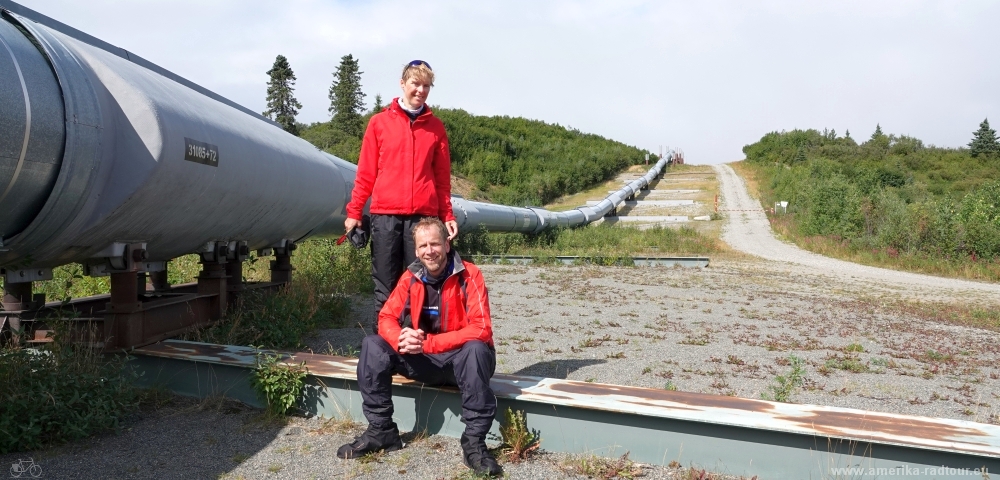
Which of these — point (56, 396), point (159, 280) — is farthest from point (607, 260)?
point (56, 396)

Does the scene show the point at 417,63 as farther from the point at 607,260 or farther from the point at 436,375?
the point at 607,260

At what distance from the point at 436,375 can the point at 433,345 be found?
0.24 meters

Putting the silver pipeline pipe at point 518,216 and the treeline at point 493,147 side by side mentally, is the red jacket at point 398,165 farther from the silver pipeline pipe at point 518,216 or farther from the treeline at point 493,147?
the treeline at point 493,147

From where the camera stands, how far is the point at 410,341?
11.3 ft

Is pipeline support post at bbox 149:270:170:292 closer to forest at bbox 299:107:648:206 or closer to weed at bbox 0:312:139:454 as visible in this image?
weed at bbox 0:312:139:454

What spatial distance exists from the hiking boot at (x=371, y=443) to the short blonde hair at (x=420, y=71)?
1.95 m

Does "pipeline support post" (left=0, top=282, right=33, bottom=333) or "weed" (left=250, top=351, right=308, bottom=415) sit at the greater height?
"pipeline support post" (left=0, top=282, right=33, bottom=333)

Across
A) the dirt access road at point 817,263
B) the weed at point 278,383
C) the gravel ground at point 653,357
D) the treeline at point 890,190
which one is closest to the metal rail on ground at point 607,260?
the gravel ground at point 653,357

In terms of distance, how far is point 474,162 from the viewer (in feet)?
117

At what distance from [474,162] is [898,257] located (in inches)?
851

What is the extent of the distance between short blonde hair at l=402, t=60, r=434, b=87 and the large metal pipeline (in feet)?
4.87

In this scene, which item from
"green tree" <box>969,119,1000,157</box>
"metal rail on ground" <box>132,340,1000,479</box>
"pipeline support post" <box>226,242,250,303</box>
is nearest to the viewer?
"metal rail on ground" <box>132,340,1000,479</box>

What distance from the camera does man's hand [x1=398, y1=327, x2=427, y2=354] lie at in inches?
136

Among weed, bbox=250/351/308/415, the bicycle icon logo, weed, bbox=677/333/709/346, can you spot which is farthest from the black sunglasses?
weed, bbox=677/333/709/346
